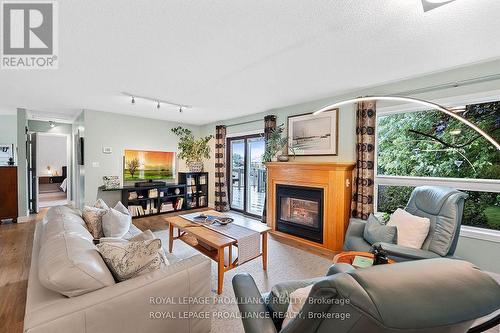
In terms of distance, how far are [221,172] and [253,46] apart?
383cm

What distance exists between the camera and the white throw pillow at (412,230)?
7.14 ft

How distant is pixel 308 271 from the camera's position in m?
2.63

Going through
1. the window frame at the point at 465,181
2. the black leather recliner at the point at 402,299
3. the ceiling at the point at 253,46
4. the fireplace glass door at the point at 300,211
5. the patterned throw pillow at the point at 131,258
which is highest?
the ceiling at the point at 253,46

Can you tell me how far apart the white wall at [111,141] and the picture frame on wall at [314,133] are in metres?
3.38

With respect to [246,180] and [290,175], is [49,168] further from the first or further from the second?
[290,175]

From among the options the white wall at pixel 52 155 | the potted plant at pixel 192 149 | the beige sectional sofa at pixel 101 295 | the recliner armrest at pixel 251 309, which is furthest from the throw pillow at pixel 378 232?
the white wall at pixel 52 155

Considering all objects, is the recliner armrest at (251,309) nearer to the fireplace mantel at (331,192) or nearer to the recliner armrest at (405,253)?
the recliner armrest at (405,253)

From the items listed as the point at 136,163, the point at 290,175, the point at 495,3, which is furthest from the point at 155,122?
the point at 495,3

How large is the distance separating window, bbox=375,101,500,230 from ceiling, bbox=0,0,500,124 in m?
0.62

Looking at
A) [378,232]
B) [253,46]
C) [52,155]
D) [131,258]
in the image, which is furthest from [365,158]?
[52,155]

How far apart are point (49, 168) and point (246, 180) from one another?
7286 mm

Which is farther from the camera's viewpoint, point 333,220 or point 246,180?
point 246,180

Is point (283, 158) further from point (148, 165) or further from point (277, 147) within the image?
point (148, 165)

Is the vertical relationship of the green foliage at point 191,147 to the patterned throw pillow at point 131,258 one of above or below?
above
